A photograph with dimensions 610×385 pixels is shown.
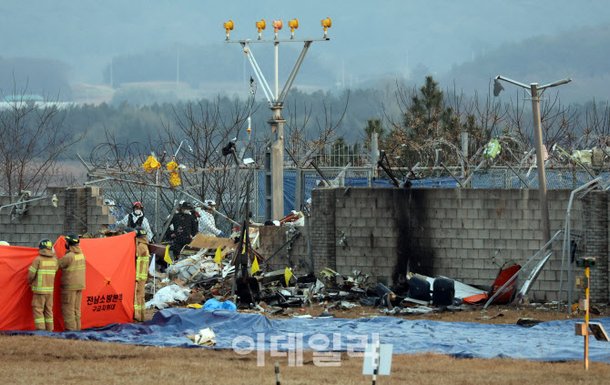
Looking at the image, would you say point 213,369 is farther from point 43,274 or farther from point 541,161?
point 541,161

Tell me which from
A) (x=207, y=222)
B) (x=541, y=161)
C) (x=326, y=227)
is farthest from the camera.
Answer: (x=207, y=222)

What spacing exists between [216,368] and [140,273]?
5766mm

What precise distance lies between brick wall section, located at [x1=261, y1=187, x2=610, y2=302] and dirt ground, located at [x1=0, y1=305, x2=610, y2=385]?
23.5 feet

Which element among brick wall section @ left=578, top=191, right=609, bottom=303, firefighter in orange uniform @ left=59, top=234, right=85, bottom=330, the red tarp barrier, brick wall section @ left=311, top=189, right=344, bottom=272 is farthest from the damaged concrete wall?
brick wall section @ left=578, top=191, right=609, bottom=303

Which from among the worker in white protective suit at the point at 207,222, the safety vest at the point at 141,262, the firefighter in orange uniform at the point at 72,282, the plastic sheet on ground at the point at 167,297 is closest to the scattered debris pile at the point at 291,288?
the plastic sheet on ground at the point at 167,297

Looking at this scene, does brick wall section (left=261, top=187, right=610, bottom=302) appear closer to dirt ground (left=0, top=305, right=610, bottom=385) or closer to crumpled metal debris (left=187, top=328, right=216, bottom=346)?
crumpled metal debris (left=187, top=328, right=216, bottom=346)

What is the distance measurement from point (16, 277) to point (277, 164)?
36.6ft

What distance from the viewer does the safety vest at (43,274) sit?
2003 cm

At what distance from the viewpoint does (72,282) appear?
2050 centimetres

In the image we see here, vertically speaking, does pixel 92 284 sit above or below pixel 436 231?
below

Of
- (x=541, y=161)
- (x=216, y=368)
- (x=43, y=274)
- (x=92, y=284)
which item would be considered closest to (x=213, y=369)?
(x=216, y=368)

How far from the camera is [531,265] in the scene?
2491 cm

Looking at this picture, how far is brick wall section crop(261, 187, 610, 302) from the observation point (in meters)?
25.0

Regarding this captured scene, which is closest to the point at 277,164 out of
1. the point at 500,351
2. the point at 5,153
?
the point at 500,351
